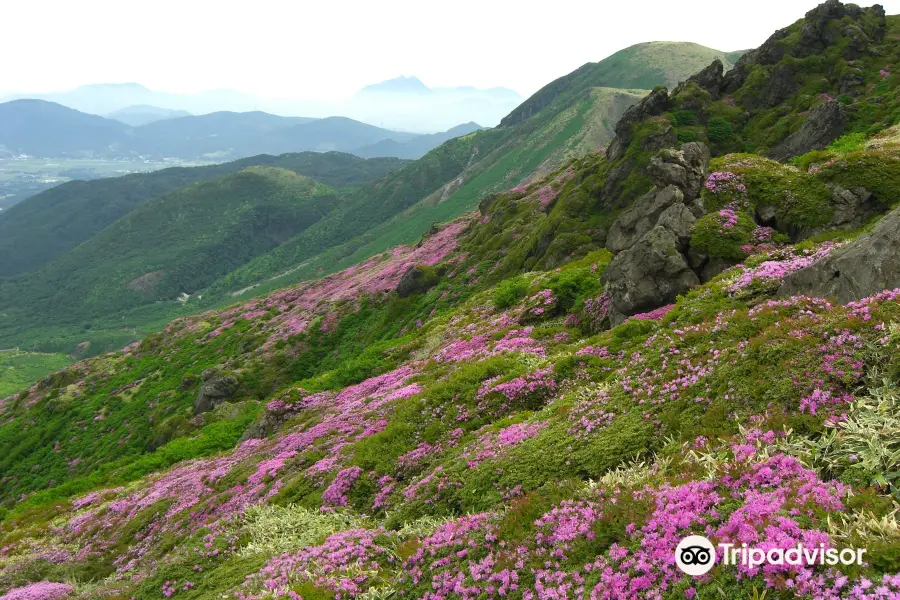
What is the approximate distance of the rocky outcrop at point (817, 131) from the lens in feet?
128

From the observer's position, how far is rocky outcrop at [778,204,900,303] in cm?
1160

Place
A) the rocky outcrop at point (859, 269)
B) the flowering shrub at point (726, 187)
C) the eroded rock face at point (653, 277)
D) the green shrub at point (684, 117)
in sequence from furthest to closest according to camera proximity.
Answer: the green shrub at point (684, 117) → the flowering shrub at point (726, 187) → the eroded rock face at point (653, 277) → the rocky outcrop at point (859, 269)

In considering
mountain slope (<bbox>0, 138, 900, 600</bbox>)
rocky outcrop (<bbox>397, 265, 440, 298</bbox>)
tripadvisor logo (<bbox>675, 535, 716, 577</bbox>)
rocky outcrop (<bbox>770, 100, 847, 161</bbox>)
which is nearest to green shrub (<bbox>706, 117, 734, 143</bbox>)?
rocky outcrop (<bbox>770, 100, 847, 161</bbox>)

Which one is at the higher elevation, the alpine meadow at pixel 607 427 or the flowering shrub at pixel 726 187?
the flowering shrub at pixel 726 187

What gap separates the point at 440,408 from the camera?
59.7 feet

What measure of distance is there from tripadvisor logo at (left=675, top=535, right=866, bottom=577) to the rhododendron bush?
11cm

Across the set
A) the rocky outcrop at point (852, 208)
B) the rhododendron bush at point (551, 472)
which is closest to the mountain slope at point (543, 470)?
the rhododendron bush at point (551, 472)

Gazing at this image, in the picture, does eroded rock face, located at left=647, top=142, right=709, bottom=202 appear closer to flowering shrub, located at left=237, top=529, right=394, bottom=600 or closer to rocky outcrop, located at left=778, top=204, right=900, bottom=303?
rocky outcrop, located at left=778, top=204, right=900, bottom=303

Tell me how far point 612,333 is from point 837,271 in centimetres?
732

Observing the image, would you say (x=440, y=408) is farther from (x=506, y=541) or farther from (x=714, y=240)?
(x=714, y=240)

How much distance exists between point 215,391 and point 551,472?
1701 inches

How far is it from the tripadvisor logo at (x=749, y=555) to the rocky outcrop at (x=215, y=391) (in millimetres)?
47034

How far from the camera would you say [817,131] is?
130ft

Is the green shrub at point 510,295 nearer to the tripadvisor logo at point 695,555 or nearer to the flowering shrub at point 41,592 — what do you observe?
the tripadvisor logo at point 695,555
